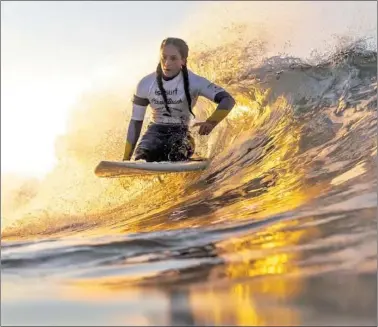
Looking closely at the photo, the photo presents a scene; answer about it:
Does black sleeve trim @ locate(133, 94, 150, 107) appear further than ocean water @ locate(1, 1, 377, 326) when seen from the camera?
Yes

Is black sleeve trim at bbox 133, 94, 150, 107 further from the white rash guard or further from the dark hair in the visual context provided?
the dark hair

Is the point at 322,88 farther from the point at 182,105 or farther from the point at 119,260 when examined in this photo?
the point at 119,260

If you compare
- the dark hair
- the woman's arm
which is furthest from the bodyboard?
the dark hair

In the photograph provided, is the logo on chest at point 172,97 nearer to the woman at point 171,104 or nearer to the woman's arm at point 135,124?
the woman at point 171,104

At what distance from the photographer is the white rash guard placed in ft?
13.7

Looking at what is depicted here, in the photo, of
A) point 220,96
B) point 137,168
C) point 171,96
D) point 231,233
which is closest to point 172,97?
point 171,96

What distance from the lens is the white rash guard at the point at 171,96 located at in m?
4.17

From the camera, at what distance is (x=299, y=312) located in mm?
1800

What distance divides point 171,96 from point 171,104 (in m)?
0.06

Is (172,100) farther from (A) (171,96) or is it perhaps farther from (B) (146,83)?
(B) (146,83)

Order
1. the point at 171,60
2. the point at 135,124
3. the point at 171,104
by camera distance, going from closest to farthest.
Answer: the point at 171,60 < the point at 171,104 < the point at 135,124

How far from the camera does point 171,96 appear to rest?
418 cm

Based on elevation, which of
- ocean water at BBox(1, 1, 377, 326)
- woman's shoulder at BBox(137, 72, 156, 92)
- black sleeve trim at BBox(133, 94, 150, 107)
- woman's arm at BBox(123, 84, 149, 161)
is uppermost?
woman's shoulder at BBox(137, 72, 156, 92)

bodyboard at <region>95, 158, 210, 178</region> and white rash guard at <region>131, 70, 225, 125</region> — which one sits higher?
white rash guard at <region>131, 70, 225, 125</region>
